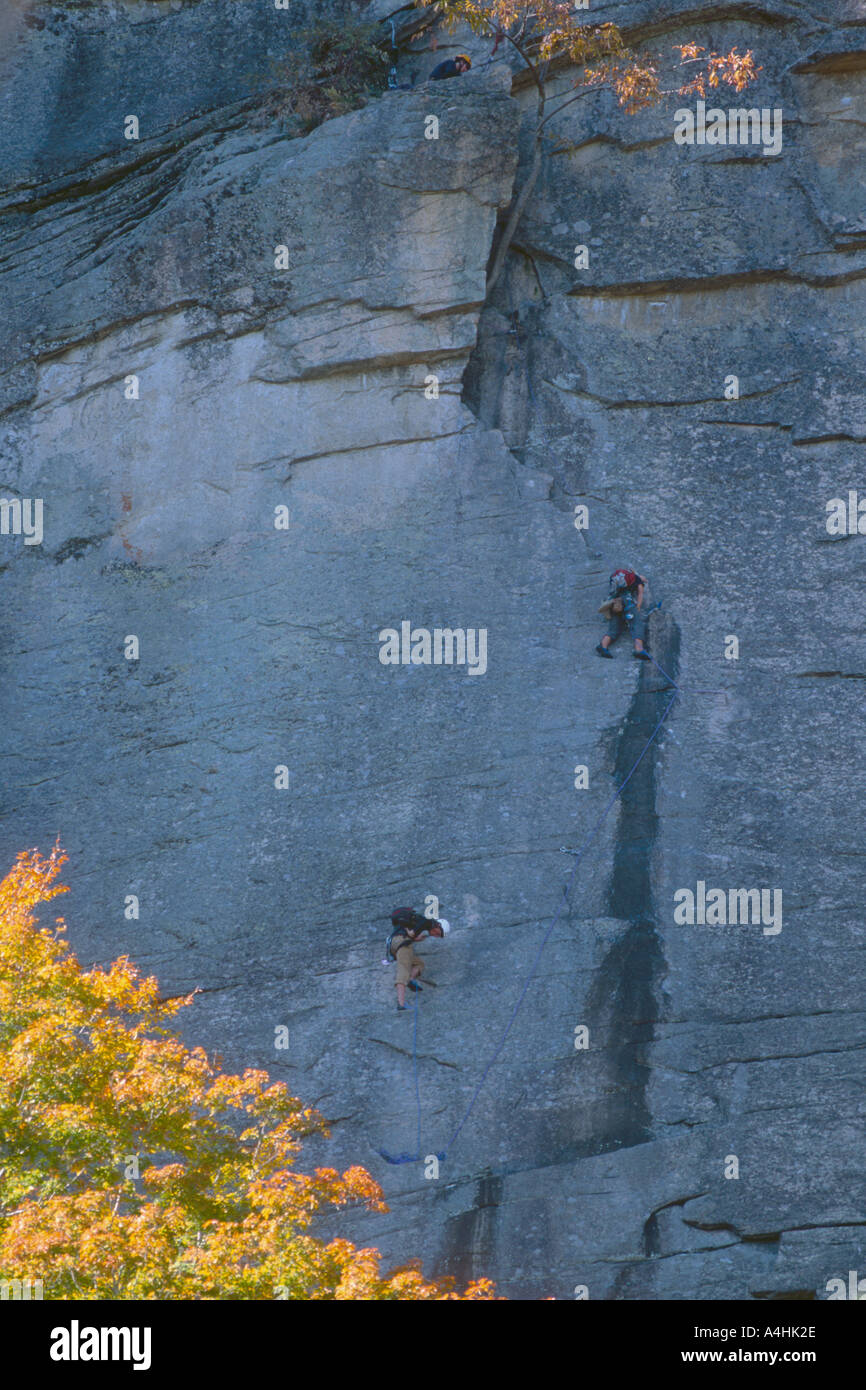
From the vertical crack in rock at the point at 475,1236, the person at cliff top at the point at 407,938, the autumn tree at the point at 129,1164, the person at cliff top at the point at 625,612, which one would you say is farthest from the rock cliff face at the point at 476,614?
the autumn tree at the point at 129,1164

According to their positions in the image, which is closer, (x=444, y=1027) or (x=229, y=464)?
(x=444, y=1027)

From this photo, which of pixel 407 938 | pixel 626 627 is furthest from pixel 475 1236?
pixel 626 627

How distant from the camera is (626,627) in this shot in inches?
818

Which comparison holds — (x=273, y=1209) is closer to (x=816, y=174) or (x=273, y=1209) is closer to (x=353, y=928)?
(x=353, y=928)

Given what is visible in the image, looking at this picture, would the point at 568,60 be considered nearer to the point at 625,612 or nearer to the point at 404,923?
the point at 625,612

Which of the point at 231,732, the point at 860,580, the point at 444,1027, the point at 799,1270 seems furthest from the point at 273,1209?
the point at 860,580

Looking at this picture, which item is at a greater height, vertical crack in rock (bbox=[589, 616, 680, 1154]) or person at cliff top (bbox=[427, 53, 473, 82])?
person at cliff top (bbox=[427, 53, 473, 82])

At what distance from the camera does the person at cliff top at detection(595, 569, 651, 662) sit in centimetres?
2055

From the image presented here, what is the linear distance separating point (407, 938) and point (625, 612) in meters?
5.12

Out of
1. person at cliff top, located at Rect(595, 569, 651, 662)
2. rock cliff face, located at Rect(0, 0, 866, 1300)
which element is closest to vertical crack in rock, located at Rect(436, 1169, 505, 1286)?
rock cliff face, located at Rect(0, 0, 866, 1300)

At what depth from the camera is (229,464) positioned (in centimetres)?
2212

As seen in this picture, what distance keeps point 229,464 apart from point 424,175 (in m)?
4.81

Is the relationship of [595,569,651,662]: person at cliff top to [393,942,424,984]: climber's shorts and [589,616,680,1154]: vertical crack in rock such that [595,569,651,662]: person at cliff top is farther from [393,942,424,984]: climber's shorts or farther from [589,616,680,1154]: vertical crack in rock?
[393,942,424,984]: climber's shorts

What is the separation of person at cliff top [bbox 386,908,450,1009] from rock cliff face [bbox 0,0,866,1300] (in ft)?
1.31
